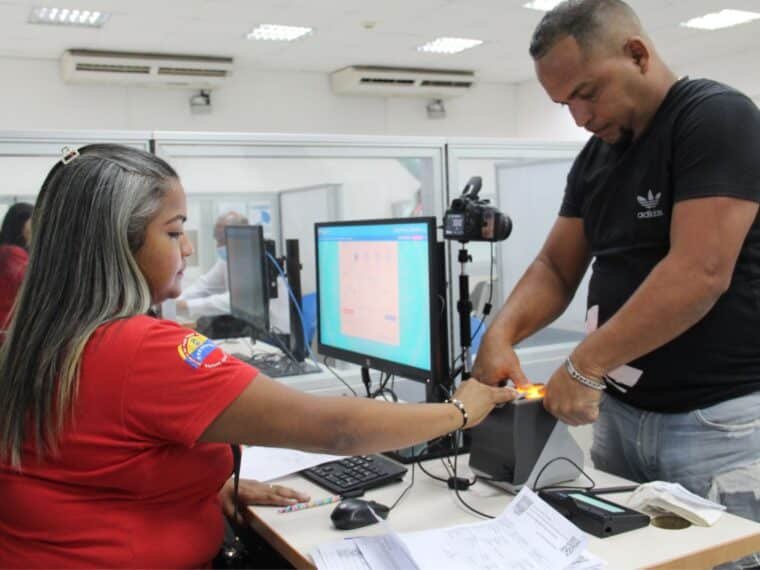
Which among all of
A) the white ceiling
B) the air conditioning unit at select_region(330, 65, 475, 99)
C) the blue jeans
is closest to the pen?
the blue jeans

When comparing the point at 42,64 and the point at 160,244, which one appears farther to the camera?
the point at 42,64

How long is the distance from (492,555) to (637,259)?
24.9 inches

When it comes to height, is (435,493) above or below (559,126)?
below

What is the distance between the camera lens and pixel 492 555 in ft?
3.56

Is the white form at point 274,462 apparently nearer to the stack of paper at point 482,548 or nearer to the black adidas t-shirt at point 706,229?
the stack of paper at point 482,548

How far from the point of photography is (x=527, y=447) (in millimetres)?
1340

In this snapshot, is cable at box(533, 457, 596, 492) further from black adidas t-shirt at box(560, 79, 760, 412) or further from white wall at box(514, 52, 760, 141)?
white wall at box(514, 52, 760, 141)

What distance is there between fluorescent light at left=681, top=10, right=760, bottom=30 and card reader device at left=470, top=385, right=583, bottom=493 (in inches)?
238

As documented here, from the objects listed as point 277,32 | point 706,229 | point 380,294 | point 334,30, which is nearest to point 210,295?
point 380,294

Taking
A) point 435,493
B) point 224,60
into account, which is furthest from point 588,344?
point 224,60

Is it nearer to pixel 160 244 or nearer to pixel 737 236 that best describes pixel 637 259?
pixel 737 236

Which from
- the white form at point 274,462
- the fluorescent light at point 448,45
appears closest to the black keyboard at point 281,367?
the white form at point 274,462

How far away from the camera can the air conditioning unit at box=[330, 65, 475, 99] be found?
8039 mm

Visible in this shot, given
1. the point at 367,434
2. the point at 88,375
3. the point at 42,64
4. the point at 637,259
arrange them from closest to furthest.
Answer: the point at 88,375 → the point at 367,434 → the point at 637,259 → the point at 42,64
